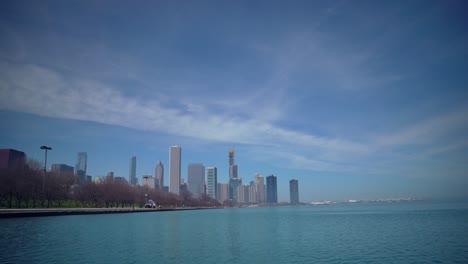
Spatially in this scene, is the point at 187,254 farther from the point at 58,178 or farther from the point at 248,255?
the point at 58,178

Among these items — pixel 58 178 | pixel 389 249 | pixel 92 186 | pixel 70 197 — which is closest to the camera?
pixel 389 249

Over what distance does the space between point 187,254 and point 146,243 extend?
8.61 meters

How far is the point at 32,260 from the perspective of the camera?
23984 mm

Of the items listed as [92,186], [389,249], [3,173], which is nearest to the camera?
[389,249]

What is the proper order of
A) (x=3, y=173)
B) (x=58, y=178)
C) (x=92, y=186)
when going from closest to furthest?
(x=3, y=173)
(x=58, y=178)
(x=92, y=186)

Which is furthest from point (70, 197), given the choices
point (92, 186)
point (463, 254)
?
point (463, 254)

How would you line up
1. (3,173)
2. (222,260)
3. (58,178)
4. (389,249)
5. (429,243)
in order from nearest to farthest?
1. (222,260)
2. (389,249)
3. (429,243)
4. (3,173)
5. (58,178)

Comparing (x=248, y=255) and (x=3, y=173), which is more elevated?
(x=3, y=173)

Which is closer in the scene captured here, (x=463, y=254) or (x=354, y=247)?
(x=463, y=254)

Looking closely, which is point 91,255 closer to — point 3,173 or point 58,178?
point 3,173

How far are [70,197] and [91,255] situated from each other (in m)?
94.7

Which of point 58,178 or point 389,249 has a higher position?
point 58,178

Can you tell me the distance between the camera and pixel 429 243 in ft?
112

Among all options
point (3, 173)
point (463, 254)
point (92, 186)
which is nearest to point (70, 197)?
point (92, 186)
